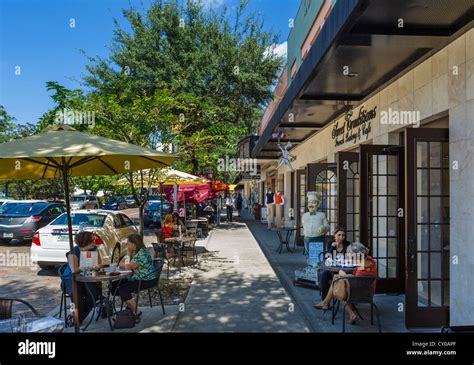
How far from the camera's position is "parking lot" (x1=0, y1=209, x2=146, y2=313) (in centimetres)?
701

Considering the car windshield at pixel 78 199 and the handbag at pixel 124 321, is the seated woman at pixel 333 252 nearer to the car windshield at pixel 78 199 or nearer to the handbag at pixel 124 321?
the handbag at pixel 124 321

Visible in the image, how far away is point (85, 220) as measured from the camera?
9508 millimetres

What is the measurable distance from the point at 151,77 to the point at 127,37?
268cm

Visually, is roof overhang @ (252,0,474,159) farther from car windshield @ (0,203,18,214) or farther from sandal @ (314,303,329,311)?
car windshield @ (0,203,18,214)

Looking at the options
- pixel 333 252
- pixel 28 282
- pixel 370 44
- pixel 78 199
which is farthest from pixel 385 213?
pixel 78 199

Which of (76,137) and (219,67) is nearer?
(76,137)

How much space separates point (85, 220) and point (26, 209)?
599 centimetres

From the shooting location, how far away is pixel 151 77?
17.2 metres

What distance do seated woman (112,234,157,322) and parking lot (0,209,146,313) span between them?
1.72m

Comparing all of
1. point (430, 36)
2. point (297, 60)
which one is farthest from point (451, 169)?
point (297, 60)

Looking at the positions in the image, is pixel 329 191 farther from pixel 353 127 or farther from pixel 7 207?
pixel 7 207

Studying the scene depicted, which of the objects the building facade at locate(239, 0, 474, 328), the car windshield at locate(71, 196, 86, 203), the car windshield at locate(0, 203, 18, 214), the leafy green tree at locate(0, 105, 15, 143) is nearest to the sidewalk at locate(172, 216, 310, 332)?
the building facade at locate(239, 0, 474, 328)
